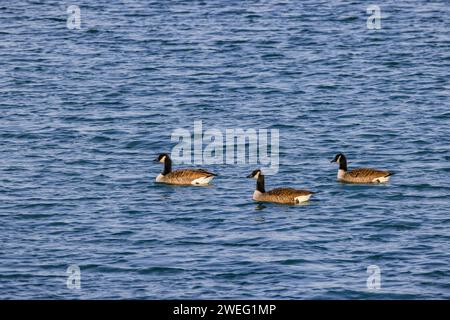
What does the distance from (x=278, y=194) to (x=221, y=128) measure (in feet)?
31.6

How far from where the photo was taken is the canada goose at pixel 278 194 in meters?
34.8

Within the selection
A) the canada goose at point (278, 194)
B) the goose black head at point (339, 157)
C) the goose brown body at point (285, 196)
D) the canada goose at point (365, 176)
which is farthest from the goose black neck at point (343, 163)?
the goose brown body at point (285, 196)

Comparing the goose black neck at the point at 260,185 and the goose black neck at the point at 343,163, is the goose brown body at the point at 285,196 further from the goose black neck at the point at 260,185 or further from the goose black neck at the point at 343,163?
the goose black neck at the point at 343,163

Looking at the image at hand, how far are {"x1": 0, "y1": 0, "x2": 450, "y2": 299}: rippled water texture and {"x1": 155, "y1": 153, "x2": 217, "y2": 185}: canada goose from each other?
0.36 metres

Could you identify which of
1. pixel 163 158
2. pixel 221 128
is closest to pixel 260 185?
pixel 163 158

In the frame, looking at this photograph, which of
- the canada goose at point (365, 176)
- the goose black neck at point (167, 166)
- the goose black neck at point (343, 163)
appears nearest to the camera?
the canada goose at point (365, 176)

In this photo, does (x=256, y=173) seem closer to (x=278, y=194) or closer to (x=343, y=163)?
(x=278, y=194)

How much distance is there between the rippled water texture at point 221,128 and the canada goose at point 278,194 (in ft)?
0.80

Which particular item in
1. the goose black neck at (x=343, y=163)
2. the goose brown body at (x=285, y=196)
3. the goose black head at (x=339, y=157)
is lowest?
the goose brown body at (x=285, y=196)

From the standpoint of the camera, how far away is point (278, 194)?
35188mm

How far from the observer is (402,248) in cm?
3134

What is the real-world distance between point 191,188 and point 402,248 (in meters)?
8.00

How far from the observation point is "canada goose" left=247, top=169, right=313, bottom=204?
34844mm

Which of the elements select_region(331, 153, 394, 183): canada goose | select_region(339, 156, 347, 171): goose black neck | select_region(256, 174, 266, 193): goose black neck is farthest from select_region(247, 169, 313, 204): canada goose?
select_region(339, 156, 347, 171): goose black neck
